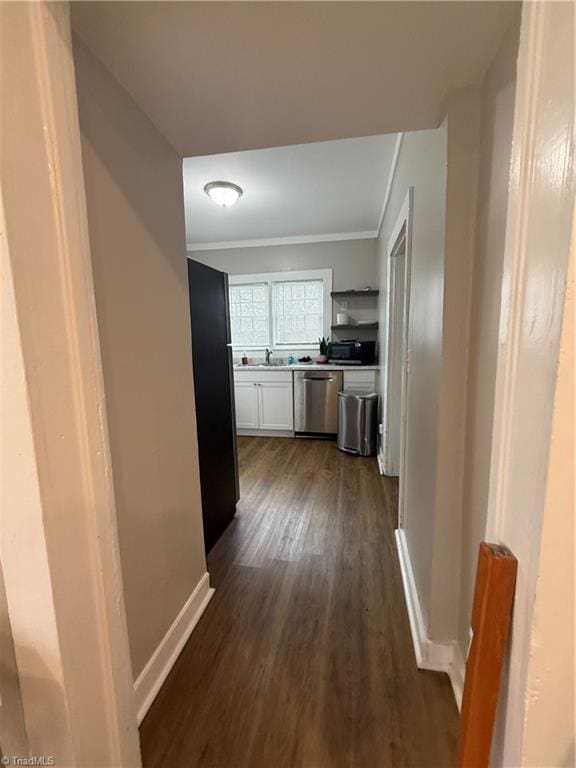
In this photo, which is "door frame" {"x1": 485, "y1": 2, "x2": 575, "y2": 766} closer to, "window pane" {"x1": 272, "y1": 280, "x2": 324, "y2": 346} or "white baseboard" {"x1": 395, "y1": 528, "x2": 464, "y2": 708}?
"white baseboard" {"x1": 395, "y1": 528, "x2": 464, "y2": 708}

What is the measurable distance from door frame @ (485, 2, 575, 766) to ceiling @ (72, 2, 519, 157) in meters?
0.57

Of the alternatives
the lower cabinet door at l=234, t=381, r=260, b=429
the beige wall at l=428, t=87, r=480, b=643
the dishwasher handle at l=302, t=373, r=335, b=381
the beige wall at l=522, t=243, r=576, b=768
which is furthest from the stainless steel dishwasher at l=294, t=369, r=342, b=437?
the beige wall at l=522, t=243, r=576, b=768

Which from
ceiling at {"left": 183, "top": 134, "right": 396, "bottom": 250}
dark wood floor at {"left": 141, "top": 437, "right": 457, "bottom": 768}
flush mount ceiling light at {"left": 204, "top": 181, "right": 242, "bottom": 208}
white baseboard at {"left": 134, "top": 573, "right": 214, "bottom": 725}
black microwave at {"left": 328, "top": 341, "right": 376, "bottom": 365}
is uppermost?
ceiling at {"left": 183, "top": 134, "right": 396, "bottom": 250}

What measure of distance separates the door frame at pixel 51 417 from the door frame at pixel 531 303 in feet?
2.68

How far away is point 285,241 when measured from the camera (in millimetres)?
4566

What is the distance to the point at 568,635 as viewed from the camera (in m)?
0.46

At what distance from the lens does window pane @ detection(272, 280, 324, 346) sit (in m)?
4.68

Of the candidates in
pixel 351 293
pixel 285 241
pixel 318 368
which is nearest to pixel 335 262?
pixel 351 293

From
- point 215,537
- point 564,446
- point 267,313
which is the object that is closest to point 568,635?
point 564,446

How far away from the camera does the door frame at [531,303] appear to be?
432 mm

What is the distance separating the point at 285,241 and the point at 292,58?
368 centimetres

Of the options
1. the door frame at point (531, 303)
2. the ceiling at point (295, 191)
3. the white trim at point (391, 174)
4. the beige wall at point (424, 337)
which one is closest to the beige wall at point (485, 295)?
the beige wall at point (424, 337)

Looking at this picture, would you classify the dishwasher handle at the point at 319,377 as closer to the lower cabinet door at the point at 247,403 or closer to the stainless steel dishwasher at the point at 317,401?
the stainless steel dishwasher at the point at 317,401

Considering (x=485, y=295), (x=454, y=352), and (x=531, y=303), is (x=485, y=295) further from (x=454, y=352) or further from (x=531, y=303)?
(x=531, y=303)
